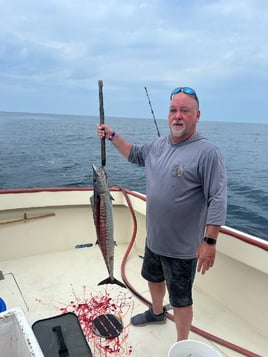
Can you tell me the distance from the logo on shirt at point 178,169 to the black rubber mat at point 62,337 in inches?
55.7

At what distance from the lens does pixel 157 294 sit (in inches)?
104

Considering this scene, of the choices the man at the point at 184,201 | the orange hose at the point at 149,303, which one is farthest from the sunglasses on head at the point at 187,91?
the orange hose at the point at 149,303

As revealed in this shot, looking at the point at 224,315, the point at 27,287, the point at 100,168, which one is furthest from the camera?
the point at 27,287

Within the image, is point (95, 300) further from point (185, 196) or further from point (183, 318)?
point (185, 196)

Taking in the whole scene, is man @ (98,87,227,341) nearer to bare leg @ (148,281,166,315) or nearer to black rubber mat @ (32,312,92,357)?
bare leg @ (148,281,166,315)

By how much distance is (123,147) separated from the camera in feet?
8.98

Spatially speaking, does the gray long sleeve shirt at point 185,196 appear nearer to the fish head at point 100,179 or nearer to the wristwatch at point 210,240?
the wristwatch at point 210,240

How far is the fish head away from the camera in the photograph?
6.77 feet

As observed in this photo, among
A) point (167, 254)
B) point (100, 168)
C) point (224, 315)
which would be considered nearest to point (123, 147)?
point (100, 168)

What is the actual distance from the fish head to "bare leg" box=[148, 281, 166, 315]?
3.43 feet

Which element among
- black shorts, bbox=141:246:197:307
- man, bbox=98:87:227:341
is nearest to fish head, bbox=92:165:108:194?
man, bbox=98:87:227:341

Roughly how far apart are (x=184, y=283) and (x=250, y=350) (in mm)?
896

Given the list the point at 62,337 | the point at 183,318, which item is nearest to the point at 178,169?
the point at 183,318

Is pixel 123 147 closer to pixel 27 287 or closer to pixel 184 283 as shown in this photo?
pixel 184 283
